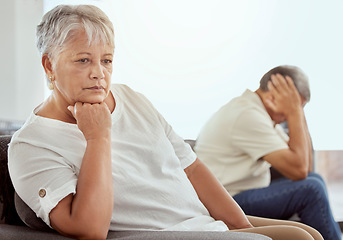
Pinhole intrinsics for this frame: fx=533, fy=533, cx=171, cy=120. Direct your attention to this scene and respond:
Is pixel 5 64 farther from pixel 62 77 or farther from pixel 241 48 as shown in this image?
pixel 62 77

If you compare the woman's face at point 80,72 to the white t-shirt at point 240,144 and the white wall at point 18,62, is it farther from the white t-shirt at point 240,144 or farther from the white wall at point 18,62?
the white wall at point 18,62

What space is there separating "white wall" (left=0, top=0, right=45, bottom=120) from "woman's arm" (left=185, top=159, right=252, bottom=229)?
101 inches

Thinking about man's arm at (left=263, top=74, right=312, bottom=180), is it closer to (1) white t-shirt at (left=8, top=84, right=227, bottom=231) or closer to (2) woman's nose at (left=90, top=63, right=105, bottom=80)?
(1) white t-shirt at (left=8, top=84, right=227, bottom=231)

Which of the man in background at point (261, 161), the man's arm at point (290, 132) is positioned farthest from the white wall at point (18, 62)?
the man's arm at point (290, 132)

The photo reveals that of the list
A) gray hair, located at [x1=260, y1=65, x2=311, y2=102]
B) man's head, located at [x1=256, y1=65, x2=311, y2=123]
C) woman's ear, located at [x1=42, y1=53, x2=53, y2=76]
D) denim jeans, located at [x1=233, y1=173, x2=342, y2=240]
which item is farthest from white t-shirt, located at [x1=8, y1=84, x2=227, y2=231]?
gray hair, located at [x1=260, y1=65, x2=311, y2=102]

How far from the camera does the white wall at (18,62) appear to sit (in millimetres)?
3723

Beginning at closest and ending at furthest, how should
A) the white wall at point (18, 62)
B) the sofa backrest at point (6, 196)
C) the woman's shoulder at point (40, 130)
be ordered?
the woman's shoulder at point (40, 130)
the sofa backrest at point (6, 196)
the white wall at point (18, 62)

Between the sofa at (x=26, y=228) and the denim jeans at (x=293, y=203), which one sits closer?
the sofa at (x=26, y=228)

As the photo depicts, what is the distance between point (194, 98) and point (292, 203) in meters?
2.14

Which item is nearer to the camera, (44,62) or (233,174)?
(44,62)

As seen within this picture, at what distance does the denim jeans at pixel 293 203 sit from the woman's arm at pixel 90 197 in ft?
3.76

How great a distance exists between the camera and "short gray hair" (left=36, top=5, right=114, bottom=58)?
1180 millimetres

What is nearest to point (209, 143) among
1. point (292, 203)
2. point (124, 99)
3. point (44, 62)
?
point (292, 203)

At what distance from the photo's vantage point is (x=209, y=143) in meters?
2.34
